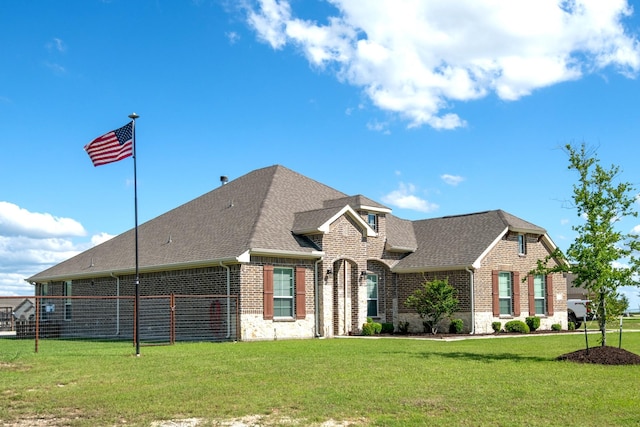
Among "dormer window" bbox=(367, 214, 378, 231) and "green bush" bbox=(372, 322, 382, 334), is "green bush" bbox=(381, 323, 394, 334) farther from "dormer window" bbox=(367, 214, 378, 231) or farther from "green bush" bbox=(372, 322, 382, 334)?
"dormer window" bbox=(367, 214, 378, 231)

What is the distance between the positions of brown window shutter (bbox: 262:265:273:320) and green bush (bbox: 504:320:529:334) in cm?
1051

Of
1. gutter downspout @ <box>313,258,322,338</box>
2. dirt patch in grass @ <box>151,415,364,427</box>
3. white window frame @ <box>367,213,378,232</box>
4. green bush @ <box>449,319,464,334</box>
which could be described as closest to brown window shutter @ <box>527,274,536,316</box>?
green bush @ <box>449,319,464,334</box>

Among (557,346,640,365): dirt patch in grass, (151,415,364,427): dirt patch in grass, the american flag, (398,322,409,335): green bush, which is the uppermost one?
the american flag

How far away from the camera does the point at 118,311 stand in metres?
29.5

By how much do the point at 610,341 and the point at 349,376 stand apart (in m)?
14.9

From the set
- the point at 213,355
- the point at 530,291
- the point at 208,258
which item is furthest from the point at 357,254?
the point at 213,355

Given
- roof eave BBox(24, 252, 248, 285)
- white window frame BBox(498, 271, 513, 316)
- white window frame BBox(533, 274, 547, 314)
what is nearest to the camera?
roof eave BBox(24, 252, 248, 285)

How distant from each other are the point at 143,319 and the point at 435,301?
11.8 m

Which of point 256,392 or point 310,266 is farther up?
point 310,266

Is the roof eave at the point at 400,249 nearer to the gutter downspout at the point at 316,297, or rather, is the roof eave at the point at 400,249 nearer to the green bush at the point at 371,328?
the green bush at the point at 371,328

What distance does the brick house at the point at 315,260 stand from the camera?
24938mm

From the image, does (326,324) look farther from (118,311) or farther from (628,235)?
(628,235)

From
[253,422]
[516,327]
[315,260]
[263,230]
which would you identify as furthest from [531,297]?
[253,422]

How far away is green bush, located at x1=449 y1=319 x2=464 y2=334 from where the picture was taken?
90.8ft
